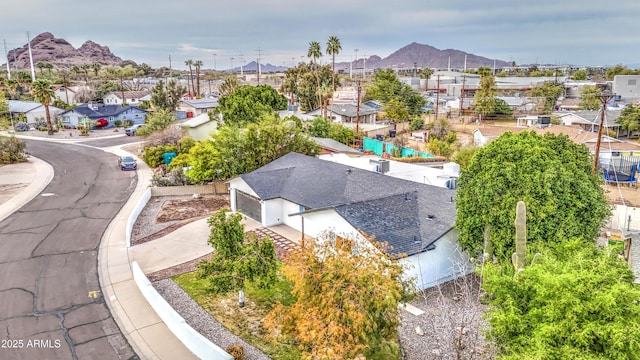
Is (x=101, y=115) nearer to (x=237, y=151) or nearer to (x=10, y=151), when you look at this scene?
(x=10, y=151)

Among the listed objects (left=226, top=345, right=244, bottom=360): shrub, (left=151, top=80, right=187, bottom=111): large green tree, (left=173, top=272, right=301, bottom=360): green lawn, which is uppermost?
(left=151, top=80, right=187, bottom=111): large green tree

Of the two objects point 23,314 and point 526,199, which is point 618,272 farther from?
point 23,314

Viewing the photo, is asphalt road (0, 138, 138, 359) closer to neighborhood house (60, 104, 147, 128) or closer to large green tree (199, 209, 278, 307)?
large green tree (199, 209, 278, 307)

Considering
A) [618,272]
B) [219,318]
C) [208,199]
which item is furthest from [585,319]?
[208,199]

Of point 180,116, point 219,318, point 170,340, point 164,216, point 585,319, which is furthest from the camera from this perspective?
point 180,116

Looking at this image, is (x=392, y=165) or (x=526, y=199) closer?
(x=526, y=199)

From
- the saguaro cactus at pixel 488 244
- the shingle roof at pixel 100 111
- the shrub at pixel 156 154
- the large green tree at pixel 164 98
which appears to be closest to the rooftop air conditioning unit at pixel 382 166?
the saguaro cactus at pixel 488 244

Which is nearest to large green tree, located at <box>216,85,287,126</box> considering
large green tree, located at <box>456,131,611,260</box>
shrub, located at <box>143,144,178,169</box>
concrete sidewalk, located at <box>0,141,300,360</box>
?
shrub, located at <box>143,144,178,169</box>

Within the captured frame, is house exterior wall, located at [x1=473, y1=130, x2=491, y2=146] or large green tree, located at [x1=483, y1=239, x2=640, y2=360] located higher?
large green tree, located at [x1=483, y1=239, x2=640, y2=360]

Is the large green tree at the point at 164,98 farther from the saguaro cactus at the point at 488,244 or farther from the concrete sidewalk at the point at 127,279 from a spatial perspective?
the saguaro cactus at the point at 488,244
